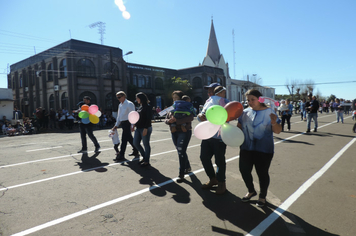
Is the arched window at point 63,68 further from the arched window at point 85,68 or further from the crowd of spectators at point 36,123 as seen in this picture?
the crowd of spectators at point 36,123

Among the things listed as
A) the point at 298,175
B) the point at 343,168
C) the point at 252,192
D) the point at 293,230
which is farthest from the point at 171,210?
the point at 343,168

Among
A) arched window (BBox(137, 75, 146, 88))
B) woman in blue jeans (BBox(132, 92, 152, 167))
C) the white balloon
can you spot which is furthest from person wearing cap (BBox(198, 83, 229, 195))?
arched window (BBox(137, 75, 146, 88))

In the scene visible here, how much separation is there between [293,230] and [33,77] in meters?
39.7

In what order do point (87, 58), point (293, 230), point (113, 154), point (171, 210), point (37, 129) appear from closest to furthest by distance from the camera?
point (293, 230), point (171, 210), point (113, 154), point (37, 129), point (87, 58)

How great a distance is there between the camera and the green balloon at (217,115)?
131 inches

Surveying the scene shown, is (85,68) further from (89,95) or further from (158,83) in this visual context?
(158,83)

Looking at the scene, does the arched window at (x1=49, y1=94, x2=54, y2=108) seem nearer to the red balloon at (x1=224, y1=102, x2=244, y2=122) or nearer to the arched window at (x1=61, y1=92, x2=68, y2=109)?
the arched window at (x1=61, y1=92, x2=68, y2=109)

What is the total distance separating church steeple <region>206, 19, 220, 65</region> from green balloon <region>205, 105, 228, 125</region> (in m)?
68.7

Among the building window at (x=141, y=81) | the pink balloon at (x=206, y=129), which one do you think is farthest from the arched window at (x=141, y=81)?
the pink balloon at (x=206, y=129)

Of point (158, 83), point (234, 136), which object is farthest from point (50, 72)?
point (234, 136)

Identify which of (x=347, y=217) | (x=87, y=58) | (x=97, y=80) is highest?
(x=87, y=58)

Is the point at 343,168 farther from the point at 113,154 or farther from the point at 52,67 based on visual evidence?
the point at 52,67

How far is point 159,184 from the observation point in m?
4.48

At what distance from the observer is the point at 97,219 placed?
3.12m
